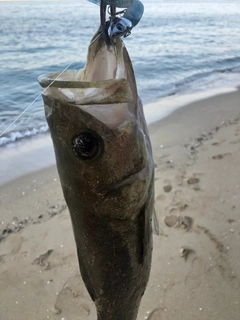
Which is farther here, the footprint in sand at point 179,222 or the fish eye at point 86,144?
the footprint in sand at point 179,222

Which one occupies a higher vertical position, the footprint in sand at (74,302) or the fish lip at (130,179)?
the fish lip at (130,179)

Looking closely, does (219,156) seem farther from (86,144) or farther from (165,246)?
(86,144)

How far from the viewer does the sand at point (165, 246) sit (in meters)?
3.15

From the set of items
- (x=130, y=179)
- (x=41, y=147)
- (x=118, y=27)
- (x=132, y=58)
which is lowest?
(x=132, y=58)

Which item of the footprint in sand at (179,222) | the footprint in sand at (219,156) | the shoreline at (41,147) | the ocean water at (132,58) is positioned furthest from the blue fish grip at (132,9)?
the ocean water at (132,58)

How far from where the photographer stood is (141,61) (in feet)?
41.9

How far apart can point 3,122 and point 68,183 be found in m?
5.78

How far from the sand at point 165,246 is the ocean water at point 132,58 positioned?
2.28 m

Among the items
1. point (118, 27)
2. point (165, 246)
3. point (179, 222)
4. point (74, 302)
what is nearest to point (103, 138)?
point (118, 27)

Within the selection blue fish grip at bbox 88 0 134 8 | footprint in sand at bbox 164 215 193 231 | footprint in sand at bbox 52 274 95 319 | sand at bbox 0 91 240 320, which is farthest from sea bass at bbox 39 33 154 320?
footprint in sand at bbox 164 215 193 231

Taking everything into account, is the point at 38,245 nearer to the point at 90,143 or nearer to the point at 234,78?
the point at 90,143

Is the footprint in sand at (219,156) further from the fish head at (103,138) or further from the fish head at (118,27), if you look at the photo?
the fish head at (118,27)

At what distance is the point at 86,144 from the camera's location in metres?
1.43

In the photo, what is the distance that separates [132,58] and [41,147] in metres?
7.99
